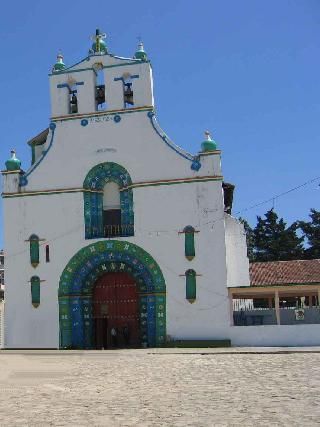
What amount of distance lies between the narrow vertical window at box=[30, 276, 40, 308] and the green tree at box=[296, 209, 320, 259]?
29974mm

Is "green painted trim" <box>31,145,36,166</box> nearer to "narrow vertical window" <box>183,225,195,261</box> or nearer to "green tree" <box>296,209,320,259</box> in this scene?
"narrow vertical window" <box>183,225,195,261</box>

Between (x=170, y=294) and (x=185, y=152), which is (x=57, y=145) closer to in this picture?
(x=185, y=152)

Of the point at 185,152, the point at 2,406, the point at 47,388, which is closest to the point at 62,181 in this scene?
the point at 185,152

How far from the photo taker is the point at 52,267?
2741 cm

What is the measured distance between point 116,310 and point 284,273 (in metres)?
8.52

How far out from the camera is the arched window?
27.2 m

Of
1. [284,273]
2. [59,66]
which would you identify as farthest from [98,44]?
[284,273]

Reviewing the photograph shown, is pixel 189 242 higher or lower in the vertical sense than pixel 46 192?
lower

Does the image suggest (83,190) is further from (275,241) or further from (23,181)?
(275,241)

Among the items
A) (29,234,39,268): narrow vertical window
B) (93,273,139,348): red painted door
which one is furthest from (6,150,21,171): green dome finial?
(93,273,139,348): red painted door

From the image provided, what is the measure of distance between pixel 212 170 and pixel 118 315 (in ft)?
23.8

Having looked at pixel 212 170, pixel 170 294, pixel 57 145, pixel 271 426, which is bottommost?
pixel 271 426

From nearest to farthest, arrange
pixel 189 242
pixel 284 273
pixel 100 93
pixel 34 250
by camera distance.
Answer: pixel 189 242
pixel 34 250
pixel 100 93
pixel 284 273

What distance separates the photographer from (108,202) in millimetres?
27750
